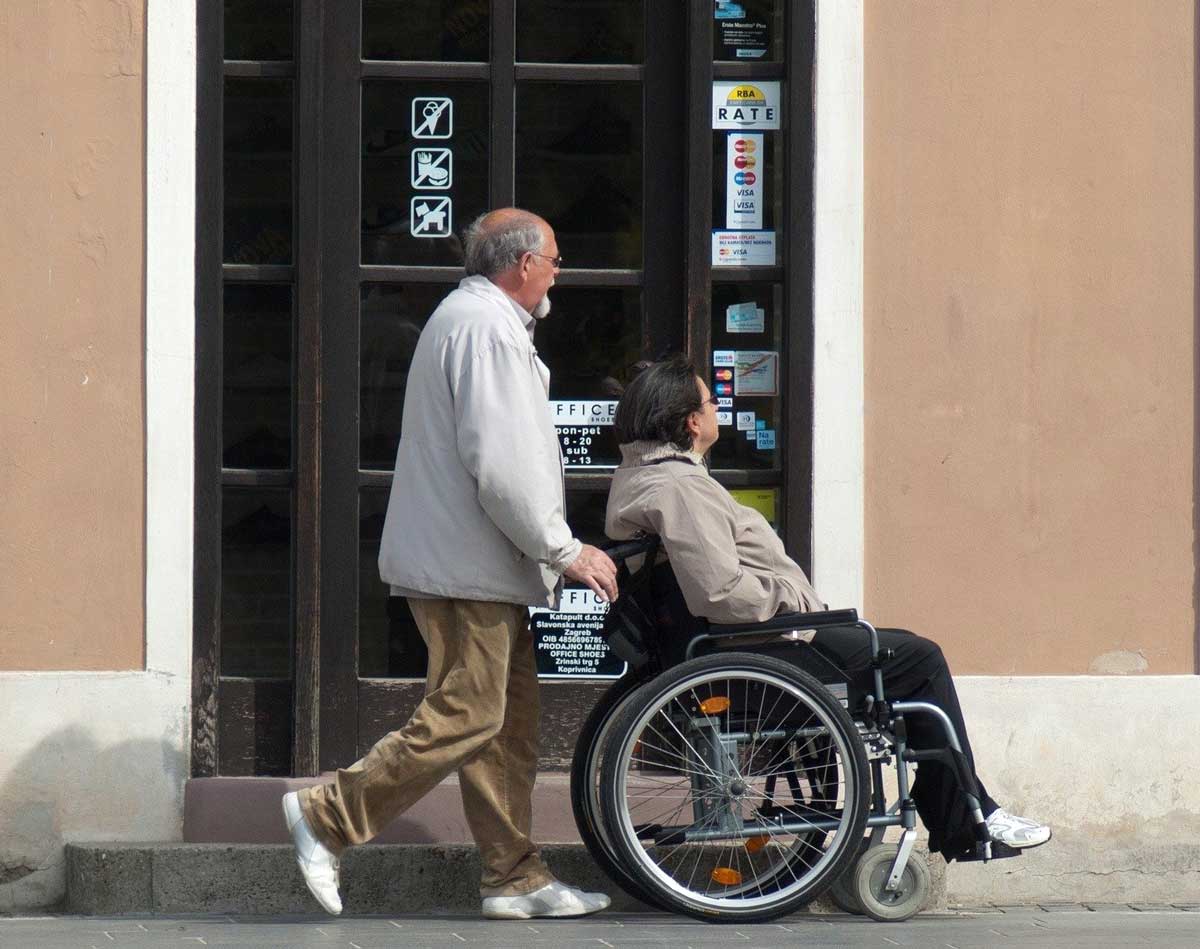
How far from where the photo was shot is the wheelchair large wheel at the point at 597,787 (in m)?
5.11

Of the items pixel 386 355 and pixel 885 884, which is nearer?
pixel 885 884

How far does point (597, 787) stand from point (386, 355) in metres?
1.72

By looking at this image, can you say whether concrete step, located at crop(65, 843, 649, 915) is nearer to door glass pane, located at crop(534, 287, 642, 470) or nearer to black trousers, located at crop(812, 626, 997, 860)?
black trousers, located at crop(812, 626, 997, 860)

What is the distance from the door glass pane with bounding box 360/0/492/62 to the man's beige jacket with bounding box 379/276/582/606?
1310 millimetres

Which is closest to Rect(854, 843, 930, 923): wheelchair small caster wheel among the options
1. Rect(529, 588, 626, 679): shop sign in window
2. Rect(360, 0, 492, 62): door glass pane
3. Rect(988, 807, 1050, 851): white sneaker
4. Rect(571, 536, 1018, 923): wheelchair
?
Rect(571, 536, 1018, 923): wheelchair

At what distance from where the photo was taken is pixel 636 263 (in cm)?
622

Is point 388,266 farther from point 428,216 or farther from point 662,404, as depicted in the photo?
point 662,404

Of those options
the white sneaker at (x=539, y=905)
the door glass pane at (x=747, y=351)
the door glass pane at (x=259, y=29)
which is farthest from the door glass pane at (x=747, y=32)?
the white sneaker at (x=539, y=905)

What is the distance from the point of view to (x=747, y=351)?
6.15 metres

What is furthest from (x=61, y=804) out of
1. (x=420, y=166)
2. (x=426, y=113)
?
(x=426, y=113)

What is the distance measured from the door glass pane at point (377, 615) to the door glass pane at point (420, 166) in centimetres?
79

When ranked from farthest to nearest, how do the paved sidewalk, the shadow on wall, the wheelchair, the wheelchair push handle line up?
1. the shadow on wall
2. the wheelchair push handle
3. the wheelchair
4. the paved sidewalk

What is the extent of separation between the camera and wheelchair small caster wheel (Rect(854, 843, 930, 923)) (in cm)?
521

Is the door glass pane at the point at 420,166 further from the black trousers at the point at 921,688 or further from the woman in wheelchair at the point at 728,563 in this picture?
the black trousers at the point at 921,688
